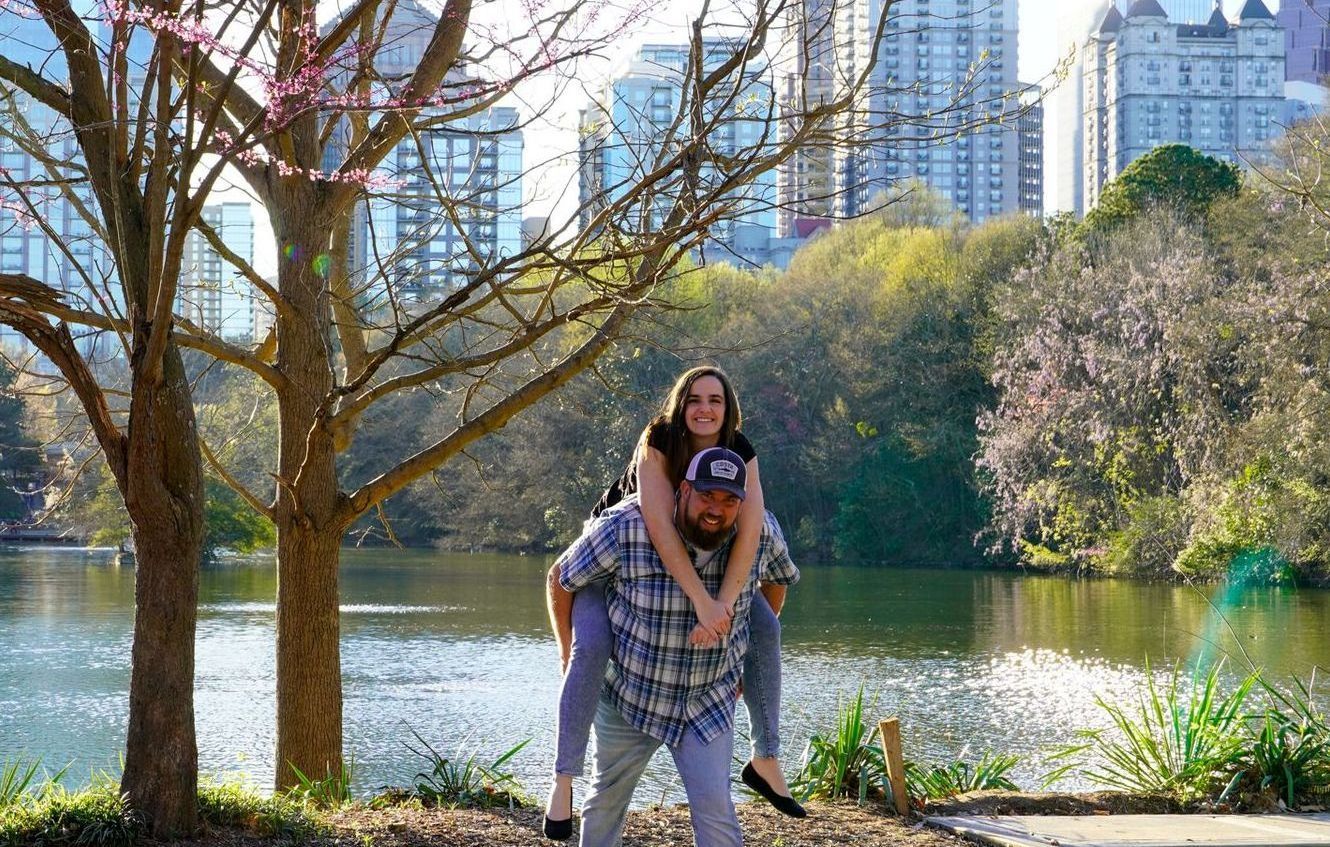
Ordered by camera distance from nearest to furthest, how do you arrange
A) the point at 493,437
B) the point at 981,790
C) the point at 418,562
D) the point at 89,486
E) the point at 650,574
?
1. the point at 650,574
2. the point at 981,790
3. the point at 89,486
4. the point at 418,562
5. the point at 493,437

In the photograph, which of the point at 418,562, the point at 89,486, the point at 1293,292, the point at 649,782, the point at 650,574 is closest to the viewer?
the point at 650,574

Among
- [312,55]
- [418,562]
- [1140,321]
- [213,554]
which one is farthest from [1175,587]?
[312,55]

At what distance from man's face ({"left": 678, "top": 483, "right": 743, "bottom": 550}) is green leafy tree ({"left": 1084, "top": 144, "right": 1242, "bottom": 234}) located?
30.3m

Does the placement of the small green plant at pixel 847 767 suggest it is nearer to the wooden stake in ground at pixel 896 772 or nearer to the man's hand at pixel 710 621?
the wooden stake in ground at pixel 896 772

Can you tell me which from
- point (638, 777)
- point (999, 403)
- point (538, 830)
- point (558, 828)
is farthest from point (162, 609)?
point (999, 403)

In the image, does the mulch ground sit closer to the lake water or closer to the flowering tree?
the flowering tree

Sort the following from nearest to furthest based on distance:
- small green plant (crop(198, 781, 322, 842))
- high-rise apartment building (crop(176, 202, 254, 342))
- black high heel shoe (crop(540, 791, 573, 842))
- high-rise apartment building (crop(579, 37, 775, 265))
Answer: black high heel shoe (crop(540, 791, 573, 842)), small green plant (crop(198, 781, 322, 842)), high-rise apartment building (crop(579, 37, 775, 265)), high-rise apartment building (crop(176, 202, 254, 342))

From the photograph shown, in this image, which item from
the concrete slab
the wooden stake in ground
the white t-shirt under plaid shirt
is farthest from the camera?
the wooden stake in ground

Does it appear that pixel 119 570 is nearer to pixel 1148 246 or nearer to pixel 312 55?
pixel 1148 246

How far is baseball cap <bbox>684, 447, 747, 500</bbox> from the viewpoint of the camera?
329 cm

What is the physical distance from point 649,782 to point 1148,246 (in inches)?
903

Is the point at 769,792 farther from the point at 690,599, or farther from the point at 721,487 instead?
the point at 721,487

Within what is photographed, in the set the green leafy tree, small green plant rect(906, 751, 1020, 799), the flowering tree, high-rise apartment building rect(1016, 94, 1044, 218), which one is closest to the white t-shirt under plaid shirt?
the flowering tree

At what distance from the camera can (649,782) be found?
909cm
